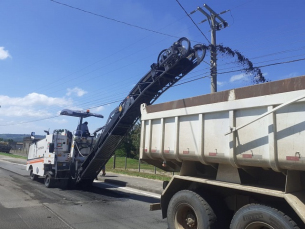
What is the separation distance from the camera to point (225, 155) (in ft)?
14.9

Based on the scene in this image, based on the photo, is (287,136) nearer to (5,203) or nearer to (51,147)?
(5,203)

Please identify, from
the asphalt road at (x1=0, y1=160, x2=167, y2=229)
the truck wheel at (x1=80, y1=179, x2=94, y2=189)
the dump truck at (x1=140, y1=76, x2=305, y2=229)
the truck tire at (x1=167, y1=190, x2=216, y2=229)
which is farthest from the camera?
the truck wheel at (x1=80, y1=179, x2=94, y2=189)

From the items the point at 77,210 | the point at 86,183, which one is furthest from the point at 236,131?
the point at 86,183

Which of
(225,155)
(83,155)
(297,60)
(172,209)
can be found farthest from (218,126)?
(83,155)

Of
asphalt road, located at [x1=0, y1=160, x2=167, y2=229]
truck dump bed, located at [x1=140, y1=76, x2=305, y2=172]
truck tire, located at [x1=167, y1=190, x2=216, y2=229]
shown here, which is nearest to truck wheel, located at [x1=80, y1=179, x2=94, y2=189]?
asphalt road, located at [x1=0, y1=160, x2=167, y2=229]

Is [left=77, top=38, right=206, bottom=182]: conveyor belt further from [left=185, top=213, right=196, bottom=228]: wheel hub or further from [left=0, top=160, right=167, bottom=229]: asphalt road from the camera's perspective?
[left=185, top=213, right=196, bottom=228]: wheel hub

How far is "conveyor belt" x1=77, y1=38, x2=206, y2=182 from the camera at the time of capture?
9469 millimetres

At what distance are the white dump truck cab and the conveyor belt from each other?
0.78m

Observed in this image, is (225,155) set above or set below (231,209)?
above

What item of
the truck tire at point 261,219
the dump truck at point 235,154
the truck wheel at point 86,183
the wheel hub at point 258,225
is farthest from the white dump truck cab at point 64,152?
the wheel hub at point 258,225

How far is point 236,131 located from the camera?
4391mm

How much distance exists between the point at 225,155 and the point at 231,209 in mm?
1119

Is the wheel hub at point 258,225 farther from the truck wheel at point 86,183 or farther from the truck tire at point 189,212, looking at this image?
the truck wheel at point 86,183

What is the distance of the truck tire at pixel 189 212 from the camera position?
477cm
